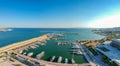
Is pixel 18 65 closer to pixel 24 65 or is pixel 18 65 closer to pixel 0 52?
pixel 24 65

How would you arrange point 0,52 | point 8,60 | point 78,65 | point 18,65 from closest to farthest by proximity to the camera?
point 18,65 → point 78,65 → point 8,60 → point 0,52

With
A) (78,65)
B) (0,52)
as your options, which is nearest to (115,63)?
(78,65)

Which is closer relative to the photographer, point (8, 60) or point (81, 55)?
point (8, 60)

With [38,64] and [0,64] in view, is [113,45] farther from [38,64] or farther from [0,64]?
[0,64]

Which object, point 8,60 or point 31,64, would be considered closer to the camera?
point 31,64

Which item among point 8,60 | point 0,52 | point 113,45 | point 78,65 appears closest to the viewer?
point 78,65

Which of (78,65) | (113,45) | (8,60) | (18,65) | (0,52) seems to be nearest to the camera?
(18,65)

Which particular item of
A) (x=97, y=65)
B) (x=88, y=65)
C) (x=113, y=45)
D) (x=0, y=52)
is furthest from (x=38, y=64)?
(x=113, y=45)

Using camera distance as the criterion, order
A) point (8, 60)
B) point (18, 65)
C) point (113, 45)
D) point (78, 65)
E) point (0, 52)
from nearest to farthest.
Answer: point (18, 65)
point (78, 65)
point (8, 60)
point (0, 52)
point (113, 45)
